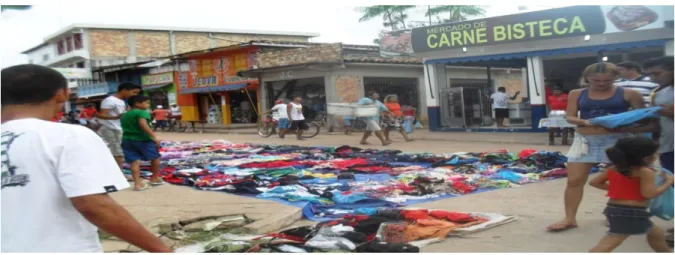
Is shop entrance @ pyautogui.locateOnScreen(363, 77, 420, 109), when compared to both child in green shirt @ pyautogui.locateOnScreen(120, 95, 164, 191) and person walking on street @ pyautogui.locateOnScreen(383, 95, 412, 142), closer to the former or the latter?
person walking on street @ pyautogui.locateOnScreen(383, 95, 412, 142)

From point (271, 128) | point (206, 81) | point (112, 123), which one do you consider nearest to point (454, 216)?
point (112, 123)

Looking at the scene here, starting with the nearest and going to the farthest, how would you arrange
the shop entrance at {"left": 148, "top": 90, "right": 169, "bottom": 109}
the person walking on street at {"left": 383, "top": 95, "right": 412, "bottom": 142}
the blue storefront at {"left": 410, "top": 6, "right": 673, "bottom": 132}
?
the blue storefront at {"left": 410, "top": 6, "right": 673, "bottom": 132} → the person walking on street at {"left": 383, "top": 95, "right": 412, "bottom": 142} → the shop entrance at {"left": 148, "top": 90, "right": 169, "bottom": 109}

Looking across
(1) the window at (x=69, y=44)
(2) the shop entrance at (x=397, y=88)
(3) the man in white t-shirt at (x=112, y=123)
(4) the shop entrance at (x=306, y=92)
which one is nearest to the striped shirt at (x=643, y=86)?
(3) the man in white t-shirt at (x=112, y=123)

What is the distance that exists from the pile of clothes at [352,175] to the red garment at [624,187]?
99.5 inches

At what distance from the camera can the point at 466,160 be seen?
31.3ft

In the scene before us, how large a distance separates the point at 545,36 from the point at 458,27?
269cm

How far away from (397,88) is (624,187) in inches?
779

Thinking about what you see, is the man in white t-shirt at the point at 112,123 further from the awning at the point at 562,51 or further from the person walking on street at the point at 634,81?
the awning at the point at 562,51

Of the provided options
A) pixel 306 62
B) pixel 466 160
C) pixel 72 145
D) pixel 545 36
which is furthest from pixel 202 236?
pixel 306 62

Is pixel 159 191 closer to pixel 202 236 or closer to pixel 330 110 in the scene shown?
pixel 202 236

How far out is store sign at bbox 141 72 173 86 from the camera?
3125 cm

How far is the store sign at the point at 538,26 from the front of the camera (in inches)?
541

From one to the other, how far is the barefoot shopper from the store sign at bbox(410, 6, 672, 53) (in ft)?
32.5

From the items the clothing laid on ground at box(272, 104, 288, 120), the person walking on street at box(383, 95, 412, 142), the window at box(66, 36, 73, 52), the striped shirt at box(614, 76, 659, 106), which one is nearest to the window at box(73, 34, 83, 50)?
the window at box(66, 36, 73, 52)
